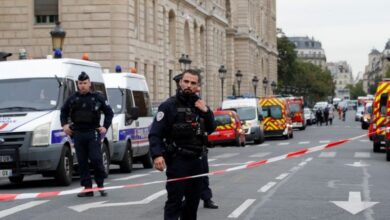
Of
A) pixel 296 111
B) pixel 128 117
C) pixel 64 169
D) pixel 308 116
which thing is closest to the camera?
pixel 64 169

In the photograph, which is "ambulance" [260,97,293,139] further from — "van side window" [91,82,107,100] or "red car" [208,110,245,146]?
"van side window" [91,82,107,100]

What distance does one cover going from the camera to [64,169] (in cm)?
1812

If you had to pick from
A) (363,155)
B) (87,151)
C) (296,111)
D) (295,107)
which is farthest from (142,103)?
(296,111)

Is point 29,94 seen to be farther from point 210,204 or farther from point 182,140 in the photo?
point 182,140

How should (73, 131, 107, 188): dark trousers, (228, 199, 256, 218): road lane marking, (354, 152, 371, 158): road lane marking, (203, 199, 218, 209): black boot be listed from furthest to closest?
(354, 152, 371, 158): road lane marking < (73, 131, 107, 188): dark trousers < (203, 199, 218, 209): black boot < (228, 199, 256, 218): road lane marking

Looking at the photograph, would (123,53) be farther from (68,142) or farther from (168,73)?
(68,142)

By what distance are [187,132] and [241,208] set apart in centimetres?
458

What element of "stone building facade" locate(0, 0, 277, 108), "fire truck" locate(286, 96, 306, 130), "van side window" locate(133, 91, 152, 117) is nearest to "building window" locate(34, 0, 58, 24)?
"stone building facade" locate(0, 0, 277, 108)

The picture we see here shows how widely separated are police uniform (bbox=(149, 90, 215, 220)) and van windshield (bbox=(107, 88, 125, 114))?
13.8 metres

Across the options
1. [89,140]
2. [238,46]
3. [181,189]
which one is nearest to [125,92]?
[89,140]

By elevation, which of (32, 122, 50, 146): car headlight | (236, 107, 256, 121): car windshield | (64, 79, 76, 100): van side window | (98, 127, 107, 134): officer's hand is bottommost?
(32, 122, 50, 146): car headlight

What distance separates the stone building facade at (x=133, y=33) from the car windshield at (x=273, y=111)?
267 inches

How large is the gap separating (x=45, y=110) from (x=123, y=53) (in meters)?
30.7

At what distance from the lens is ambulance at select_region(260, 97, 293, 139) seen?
53.1m
